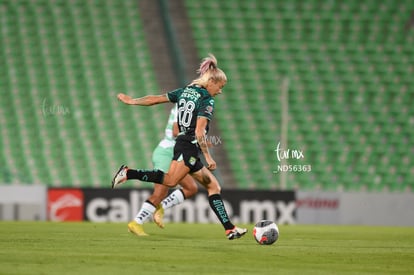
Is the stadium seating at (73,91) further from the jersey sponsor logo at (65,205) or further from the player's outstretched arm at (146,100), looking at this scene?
the player's outstretched arm at (146,100)

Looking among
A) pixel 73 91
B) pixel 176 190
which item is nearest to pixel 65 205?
pixel 73 91

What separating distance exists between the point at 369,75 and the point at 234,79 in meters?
3.72

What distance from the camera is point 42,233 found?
12.2 m

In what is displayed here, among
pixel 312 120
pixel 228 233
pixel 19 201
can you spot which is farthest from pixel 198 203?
pixel 228 233

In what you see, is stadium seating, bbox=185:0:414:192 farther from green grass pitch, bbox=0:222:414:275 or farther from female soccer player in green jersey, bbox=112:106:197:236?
green grass pitch, bbox=0:222:414:275

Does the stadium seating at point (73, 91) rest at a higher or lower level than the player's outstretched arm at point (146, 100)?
higher

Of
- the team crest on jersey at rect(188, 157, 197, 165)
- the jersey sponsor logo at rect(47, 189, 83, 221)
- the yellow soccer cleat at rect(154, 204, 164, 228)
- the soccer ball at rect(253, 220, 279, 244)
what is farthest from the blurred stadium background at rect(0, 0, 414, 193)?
the soccer ball at rect(253, 220, 279, 244)

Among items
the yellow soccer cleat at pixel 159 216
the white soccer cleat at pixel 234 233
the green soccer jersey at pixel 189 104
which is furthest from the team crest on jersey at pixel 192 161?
the yellow soccer cleat at pixel 159 216

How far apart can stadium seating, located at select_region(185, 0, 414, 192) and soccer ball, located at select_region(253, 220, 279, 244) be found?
37.0 feet

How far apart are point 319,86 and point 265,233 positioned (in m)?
13.9

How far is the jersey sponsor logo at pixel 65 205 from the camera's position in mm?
18234

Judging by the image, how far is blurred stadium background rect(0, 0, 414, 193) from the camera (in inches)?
871

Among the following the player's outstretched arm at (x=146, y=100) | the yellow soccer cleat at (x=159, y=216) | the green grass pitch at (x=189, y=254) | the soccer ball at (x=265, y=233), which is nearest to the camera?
the green grass pitch at (x=189, y=254)

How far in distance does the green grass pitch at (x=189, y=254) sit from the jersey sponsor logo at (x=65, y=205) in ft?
18.0
